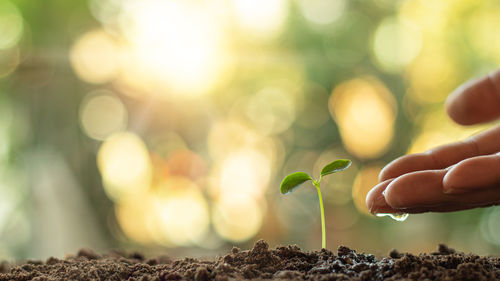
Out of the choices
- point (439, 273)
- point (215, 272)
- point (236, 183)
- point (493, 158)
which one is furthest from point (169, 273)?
point (236, 183)

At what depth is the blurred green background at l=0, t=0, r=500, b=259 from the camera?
3.00 m

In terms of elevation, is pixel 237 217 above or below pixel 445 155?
above

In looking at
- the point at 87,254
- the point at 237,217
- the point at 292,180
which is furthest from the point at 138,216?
the point at 292,180

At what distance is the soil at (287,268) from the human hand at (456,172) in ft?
0.32

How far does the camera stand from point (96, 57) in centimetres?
309

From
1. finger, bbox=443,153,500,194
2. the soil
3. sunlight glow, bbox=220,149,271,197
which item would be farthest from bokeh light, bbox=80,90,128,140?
finger, bbox=443,153,500,194

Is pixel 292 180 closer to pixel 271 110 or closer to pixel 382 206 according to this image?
pixel 382 206

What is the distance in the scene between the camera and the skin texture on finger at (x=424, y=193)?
2.34 feet

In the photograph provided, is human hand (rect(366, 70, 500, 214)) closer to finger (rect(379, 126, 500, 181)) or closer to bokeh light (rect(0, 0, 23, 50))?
finger (rect(379, 126, 500, 181))

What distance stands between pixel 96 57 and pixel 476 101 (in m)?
2.60

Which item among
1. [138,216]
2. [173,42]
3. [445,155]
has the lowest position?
[445,155]

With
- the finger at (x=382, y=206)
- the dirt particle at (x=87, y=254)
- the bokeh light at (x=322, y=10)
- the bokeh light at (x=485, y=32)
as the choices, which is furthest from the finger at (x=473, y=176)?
the bokeh light at (x=485, y=32)

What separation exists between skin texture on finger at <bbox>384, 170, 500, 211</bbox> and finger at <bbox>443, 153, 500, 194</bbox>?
0.03m

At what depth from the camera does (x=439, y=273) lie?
671mm
